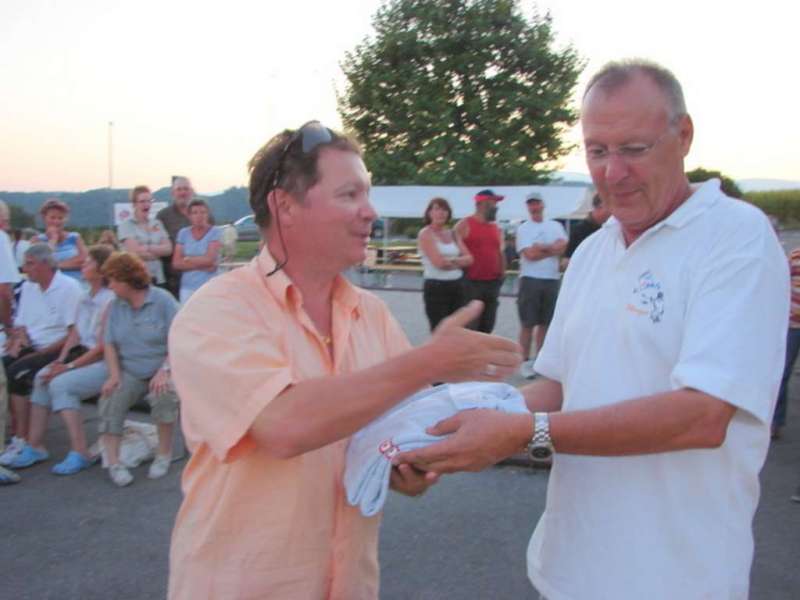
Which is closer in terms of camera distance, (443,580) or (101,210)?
(443,580)

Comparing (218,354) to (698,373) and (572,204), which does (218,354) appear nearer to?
(698,373)

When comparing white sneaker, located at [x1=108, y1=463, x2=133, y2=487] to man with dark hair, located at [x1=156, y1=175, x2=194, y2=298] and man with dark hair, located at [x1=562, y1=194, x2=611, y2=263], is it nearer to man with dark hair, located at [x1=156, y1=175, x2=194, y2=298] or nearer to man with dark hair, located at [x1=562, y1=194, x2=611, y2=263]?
man with dark hair, located at [x1=156, y1=175, x2=194, y2=298]

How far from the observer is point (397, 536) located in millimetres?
4582

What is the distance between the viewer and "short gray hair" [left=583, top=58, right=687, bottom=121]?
1.78 meters

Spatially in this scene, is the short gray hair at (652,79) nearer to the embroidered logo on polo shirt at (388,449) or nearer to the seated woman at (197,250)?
the embroidered logo on polo shirt at (388,449)

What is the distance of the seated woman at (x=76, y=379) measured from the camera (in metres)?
6.01

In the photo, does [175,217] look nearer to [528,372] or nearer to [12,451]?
[12,451]

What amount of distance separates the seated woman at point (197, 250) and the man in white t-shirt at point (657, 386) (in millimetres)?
5922

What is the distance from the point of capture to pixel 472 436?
5.62 ft

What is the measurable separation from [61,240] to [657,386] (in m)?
7.74

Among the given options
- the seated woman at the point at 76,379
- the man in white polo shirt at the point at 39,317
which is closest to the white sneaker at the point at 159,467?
the seated woman at the point at 76,379

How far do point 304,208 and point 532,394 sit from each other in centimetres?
85

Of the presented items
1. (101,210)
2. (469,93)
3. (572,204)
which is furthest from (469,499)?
(469,93)

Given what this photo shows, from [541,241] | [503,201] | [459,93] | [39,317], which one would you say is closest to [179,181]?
[39,317]
